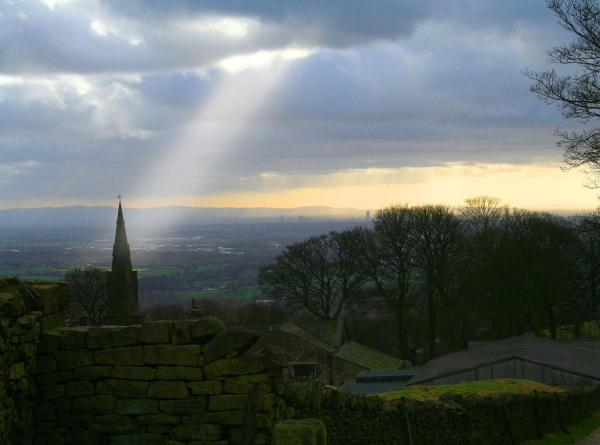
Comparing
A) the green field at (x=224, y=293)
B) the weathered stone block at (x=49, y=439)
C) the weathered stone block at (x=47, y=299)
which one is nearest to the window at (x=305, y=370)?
the weathered stone block at (x=47, y=299)

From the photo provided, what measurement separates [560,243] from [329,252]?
19.7 meters

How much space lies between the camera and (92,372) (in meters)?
8.34

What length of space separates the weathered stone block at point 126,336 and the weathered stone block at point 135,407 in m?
0.73

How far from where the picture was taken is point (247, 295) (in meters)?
83.8

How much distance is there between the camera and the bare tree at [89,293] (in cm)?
5225

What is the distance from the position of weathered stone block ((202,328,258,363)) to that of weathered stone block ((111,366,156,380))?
77 centimetres

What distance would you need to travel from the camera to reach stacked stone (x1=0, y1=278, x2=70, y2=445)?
734 cm

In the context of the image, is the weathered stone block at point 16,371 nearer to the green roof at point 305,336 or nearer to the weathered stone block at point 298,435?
the weathered stone block at point 298,435

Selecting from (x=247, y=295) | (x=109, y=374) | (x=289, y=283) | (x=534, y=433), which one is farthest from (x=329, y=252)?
(x=109, y=374)

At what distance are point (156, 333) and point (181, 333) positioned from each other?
1.08 feet

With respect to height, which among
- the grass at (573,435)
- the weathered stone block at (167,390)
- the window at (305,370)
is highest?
the weathered stone block at (167,390)

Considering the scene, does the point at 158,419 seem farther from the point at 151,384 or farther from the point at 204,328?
the point at 204,328

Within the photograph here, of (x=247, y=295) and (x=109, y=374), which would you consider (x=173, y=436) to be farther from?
(x=247, y=295)

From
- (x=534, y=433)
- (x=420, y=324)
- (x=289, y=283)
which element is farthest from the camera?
(x=289, y=283)
